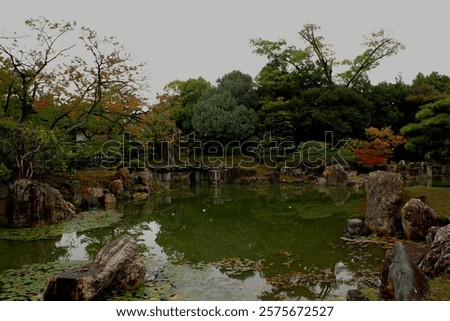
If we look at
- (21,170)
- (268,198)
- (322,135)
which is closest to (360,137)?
(322,135)

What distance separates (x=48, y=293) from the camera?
5.60 metres

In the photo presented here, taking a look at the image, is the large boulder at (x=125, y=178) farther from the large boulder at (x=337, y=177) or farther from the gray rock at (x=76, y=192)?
the large boulder at (x=337, y=177)

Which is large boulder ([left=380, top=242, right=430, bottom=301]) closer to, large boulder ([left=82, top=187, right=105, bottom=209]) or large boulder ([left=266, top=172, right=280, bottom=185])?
large boulder ([left=82, top=187, right=105, bottom=209])

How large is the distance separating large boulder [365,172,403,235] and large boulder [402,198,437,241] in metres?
0.61

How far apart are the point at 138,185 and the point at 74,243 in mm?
10408

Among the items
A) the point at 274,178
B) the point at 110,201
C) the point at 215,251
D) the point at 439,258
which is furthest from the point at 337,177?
the point at 439,258

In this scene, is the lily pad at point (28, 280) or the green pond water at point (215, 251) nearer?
the lily pad at point (28, 280)

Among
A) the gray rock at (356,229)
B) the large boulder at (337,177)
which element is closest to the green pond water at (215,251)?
the gray rock at (356,229)

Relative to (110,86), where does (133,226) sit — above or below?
below

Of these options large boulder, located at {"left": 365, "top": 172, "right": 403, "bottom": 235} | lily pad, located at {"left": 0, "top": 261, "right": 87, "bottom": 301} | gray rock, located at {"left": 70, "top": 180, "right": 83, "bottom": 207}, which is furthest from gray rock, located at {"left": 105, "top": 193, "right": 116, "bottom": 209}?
large boulder, located at {"left": 365, "top": 172, "right": 403, "bottom": 235}

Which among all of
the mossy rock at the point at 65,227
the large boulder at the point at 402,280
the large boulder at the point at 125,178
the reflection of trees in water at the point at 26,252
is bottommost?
the reflection of trees in water at the point at 26,252

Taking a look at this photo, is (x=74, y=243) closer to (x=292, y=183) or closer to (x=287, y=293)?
(x=287, y=293)

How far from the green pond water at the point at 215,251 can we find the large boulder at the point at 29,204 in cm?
62

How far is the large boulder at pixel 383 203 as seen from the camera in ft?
31.4
